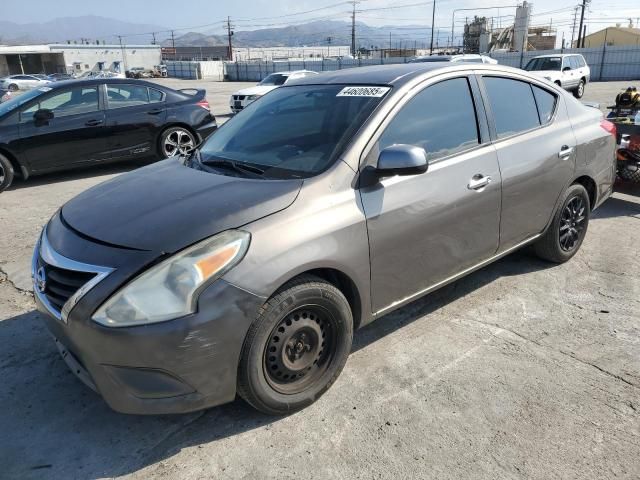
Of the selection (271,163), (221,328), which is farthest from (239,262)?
(271,163)

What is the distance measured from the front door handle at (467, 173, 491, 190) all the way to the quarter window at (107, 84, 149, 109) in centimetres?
672

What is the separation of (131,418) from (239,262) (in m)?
1.12

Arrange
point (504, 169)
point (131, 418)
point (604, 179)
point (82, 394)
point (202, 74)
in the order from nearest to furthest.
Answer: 1. point (131, 418)
2. point (82, 394)
3. point (504, 169)
4. point (604, 179)
5. point (202, 74)

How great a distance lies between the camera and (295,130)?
3.28 meters

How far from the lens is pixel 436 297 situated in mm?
3955

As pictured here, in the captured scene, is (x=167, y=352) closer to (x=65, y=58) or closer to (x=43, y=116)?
(x=43, y=116)

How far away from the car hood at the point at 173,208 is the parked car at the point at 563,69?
20.0m

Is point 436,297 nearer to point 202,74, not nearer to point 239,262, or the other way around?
point 239,262

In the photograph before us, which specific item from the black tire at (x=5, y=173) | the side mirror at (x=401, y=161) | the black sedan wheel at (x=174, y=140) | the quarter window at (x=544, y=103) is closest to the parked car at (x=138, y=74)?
the black sedan wheel at (x=174, y=140)

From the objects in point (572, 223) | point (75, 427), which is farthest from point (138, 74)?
point (75, 427)

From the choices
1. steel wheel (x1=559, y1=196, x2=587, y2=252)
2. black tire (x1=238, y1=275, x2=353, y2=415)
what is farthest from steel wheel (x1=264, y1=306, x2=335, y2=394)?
steel wheel (x1=559, y1=196, x2=587, y2=252)

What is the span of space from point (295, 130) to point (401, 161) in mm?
861

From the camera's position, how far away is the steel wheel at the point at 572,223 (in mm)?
4363

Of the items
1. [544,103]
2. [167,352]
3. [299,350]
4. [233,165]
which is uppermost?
[544,103]
